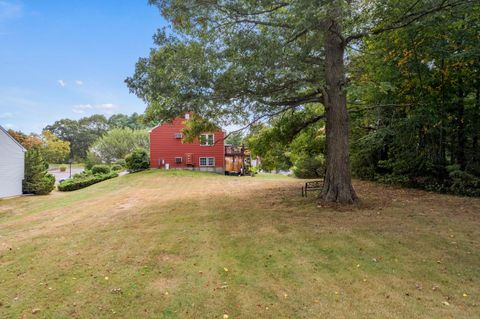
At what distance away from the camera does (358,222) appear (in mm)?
6266

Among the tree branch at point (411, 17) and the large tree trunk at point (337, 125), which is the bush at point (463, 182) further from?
the tree branch at point (411, 17)

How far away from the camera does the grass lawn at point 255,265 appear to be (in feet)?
10.2

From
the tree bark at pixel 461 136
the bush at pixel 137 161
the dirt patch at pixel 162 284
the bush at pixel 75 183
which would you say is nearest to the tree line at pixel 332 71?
the tree bark at pixel 461 136

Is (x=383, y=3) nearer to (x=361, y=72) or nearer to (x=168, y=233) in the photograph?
(x=361, y=72)

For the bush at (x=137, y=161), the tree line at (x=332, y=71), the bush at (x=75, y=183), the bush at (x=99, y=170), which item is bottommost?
the bush at (x=75, y=183)

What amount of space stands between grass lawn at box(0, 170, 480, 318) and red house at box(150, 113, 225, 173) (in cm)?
2008

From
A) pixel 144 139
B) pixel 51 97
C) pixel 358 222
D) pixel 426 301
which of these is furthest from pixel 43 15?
pixel 144 139

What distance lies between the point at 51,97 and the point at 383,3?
3292cm

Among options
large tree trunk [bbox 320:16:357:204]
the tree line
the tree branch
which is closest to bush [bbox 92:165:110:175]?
the tree line

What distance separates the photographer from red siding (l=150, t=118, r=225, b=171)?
27.5 meters

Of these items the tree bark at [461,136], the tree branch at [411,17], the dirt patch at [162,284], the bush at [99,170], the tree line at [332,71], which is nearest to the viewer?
the dirt patch at [162,284]

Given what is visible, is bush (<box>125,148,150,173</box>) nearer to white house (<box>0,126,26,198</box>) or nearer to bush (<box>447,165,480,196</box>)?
white house (<box>0,126,26,198</box>)

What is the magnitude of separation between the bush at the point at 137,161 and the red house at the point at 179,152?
72 cm

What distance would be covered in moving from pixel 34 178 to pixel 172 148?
12.0 meters
